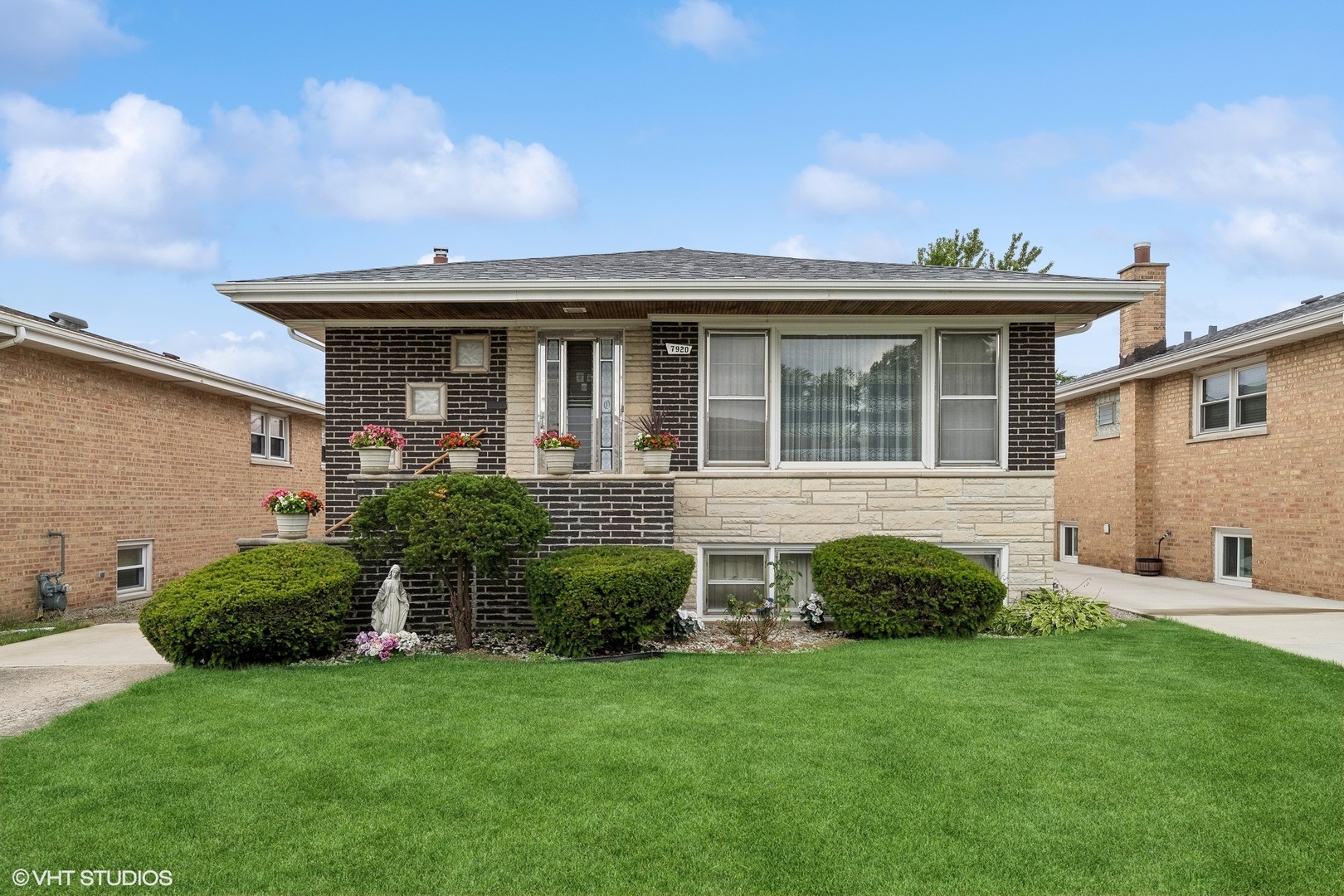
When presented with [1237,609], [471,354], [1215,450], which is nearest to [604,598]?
[471,354]

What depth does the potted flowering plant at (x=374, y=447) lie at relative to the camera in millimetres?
8320

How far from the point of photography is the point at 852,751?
4.46 metres

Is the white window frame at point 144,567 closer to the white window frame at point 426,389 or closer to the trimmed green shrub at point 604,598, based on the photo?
the white window frame at point 426,389

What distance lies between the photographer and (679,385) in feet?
30.1

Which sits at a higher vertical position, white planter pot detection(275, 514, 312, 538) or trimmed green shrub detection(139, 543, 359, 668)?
white planter pot detection(275, 514, 312, 538)

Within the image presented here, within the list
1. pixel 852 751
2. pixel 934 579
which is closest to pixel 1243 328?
pixel 934 579

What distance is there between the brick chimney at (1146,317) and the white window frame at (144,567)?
17925mm

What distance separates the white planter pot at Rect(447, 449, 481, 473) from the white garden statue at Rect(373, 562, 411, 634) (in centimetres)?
133

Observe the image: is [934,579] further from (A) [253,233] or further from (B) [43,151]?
(B) [43,151]

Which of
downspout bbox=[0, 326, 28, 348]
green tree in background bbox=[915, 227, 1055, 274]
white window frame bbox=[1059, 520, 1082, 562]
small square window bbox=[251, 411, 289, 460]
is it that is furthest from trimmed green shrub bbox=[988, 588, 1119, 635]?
green tree in background bbox=[915, 227, 1055, 274]

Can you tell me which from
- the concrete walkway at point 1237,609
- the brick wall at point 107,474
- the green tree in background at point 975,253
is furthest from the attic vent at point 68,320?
the green tree in background at point 975,253

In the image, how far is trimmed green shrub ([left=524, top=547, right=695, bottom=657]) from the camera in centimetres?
700

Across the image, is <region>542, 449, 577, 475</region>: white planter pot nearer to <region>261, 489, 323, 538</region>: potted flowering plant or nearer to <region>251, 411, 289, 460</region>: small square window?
<region>261, 489, 323, 538</region>: potted flowering plant

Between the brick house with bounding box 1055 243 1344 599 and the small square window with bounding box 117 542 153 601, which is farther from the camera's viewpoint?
the small square window with bounding box 117 542 153 601
